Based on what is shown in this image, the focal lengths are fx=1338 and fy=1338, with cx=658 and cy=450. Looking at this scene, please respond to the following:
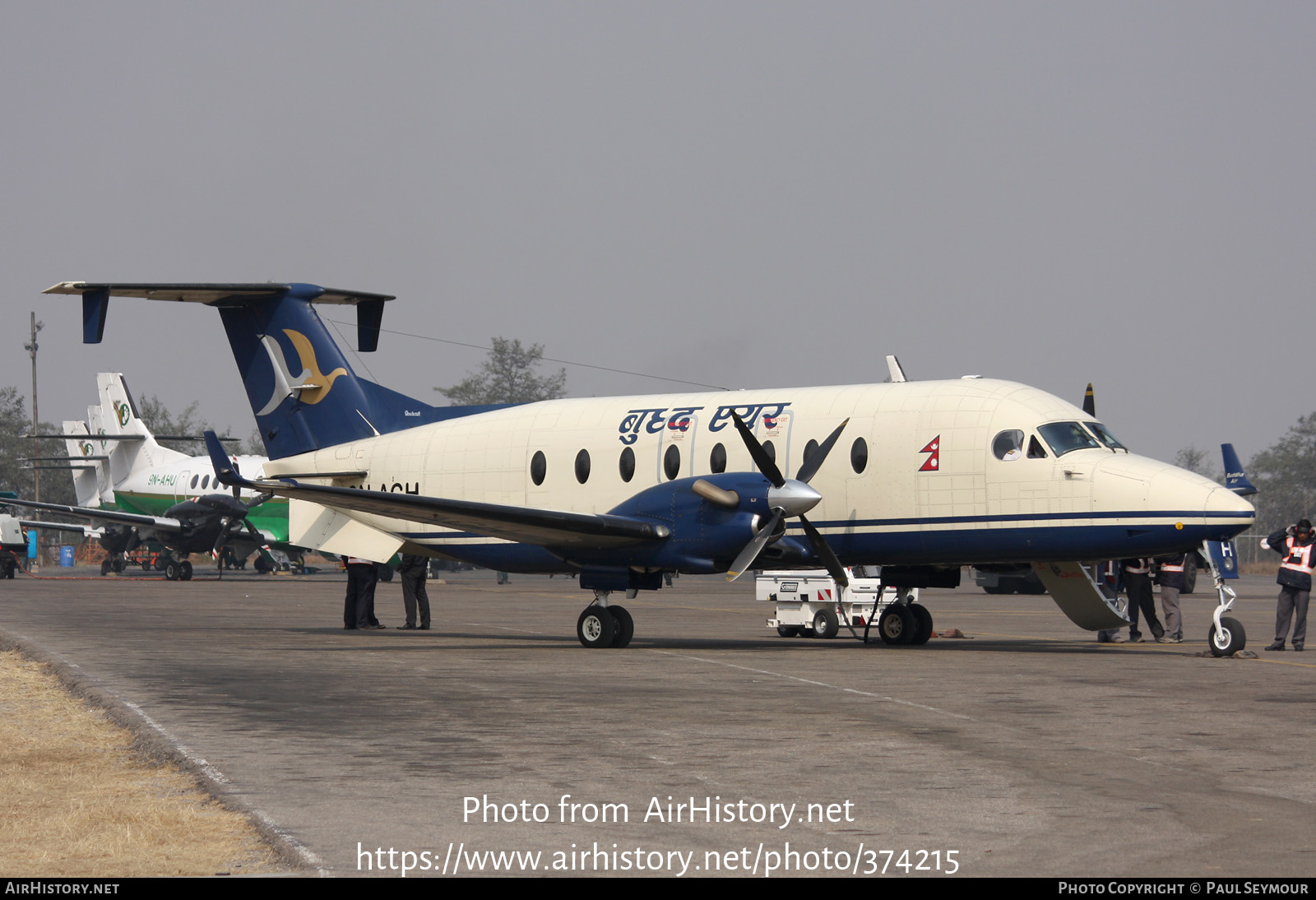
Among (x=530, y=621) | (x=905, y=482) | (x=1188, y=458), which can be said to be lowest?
(x=530, y=621)

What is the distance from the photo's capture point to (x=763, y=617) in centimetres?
3105

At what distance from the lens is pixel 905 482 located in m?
19.3

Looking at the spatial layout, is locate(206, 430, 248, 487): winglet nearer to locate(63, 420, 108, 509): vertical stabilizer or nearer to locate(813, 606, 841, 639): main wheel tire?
locate(813, 606, 841, 639): main wheel tire

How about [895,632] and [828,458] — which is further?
[895,632]

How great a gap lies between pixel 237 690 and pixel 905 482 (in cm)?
986

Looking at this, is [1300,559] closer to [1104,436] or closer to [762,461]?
[1104,436]

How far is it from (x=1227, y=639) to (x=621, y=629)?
850 cm

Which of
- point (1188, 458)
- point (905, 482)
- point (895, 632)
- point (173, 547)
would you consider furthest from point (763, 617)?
point (1188, 458)

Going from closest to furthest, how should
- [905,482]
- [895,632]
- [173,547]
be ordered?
1. [905,482]
2. [895,632]
3. [173,547]

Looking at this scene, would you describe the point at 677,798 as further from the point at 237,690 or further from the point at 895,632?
the point at 895,632

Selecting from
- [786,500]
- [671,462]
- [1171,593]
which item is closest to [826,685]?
[786,500]

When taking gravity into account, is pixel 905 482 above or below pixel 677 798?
above

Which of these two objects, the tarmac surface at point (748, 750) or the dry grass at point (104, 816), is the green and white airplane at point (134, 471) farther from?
the dry grass at point (104, 816)
